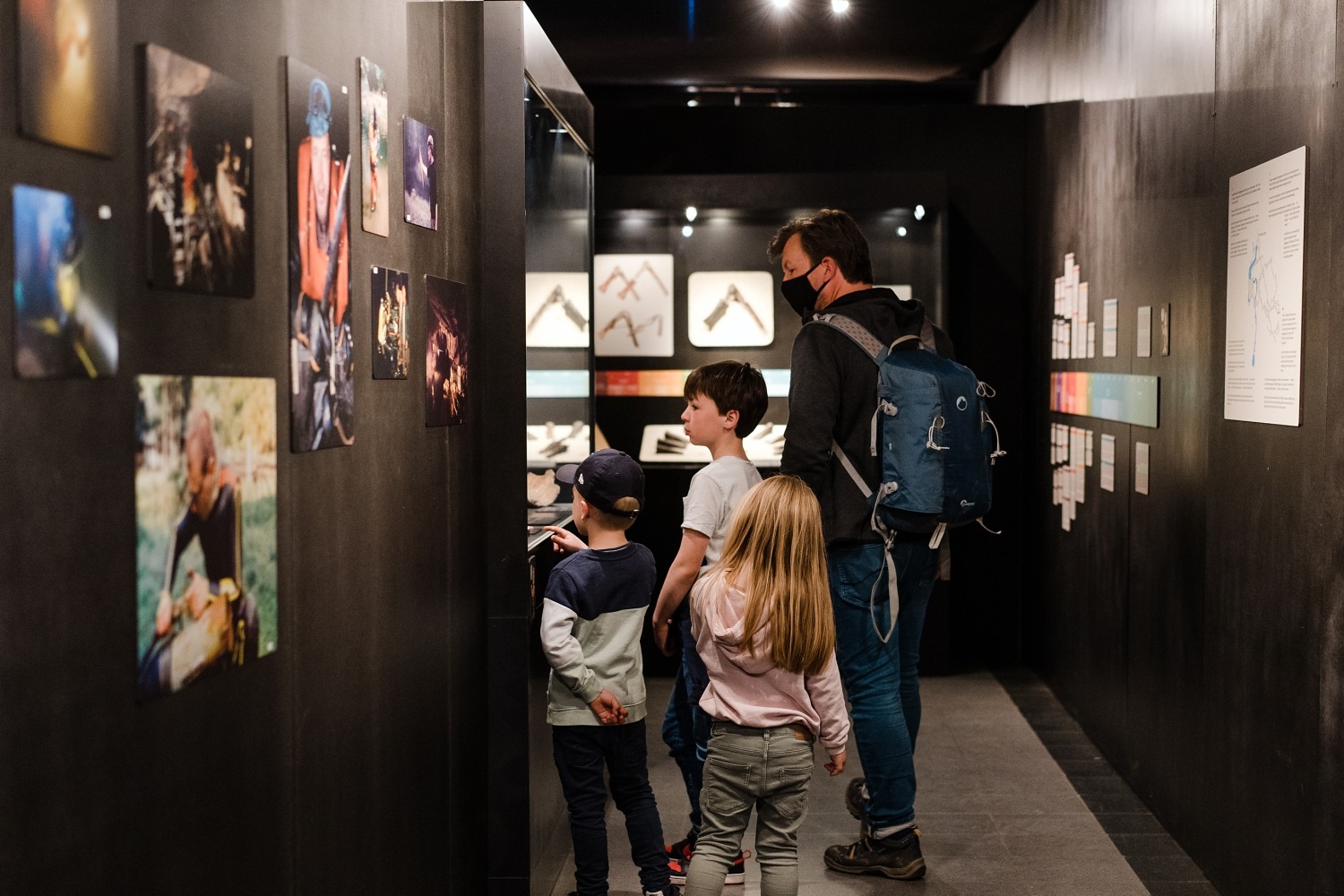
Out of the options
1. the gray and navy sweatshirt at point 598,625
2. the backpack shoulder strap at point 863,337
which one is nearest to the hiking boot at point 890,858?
the gray and navy sweatshirt at point 598,625

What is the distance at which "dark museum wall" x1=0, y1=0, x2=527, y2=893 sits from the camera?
1411 mm

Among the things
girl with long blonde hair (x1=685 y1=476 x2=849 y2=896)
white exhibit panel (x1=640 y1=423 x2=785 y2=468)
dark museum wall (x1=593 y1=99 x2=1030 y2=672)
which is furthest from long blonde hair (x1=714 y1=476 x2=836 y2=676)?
dark museum wall (x1=593 y1=99 x2=1030 y2=672)

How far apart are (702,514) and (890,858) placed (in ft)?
4.14

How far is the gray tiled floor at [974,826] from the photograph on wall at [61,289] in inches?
107

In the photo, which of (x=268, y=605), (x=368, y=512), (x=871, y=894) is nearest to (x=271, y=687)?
(x=268, y=605)

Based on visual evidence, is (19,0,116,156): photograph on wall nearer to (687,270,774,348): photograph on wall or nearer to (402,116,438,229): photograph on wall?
(402,116,438,229): photograph on wall

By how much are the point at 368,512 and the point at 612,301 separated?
4523 mm

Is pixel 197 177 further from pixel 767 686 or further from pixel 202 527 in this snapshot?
pixel 767 686

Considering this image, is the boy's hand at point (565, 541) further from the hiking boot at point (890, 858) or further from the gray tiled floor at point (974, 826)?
the hiking boot at point (890, 858)

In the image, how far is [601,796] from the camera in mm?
3324

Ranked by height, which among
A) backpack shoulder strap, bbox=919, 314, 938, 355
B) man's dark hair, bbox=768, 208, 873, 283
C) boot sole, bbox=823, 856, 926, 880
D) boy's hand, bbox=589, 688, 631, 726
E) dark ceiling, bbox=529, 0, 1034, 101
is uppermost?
dark ceiling, bbox=529, 0, 1034, 101

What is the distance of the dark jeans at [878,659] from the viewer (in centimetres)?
378

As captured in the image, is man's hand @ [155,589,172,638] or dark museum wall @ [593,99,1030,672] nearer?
man's hand @ [155,589,172,638]

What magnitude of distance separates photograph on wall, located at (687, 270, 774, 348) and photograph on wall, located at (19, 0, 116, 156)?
5.43 meters
